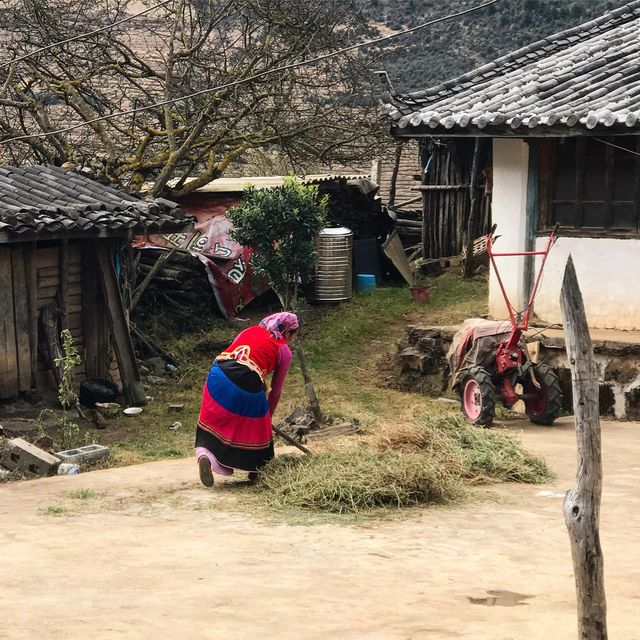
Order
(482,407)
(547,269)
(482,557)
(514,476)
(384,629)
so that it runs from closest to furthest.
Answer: (384,629)
(482,557)
(514,476)
(482,407)
(547,269)

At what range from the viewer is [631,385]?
39.1 ft

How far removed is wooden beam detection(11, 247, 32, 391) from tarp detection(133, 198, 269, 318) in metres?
4.72

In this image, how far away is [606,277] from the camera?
41.9ft

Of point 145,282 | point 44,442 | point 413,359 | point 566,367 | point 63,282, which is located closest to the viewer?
point 44,442

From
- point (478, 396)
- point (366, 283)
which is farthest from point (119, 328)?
point (366, 283)

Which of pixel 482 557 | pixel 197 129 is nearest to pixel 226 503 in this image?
pixel 482 557

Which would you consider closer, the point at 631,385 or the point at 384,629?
the point at 384,629

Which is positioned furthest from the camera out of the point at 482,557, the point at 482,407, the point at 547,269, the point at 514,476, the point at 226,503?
the point at 547,269

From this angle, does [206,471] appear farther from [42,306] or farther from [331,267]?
[331,267]

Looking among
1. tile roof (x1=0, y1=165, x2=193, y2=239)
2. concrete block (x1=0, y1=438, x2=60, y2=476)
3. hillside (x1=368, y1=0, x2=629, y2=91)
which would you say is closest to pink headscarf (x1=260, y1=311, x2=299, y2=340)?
concrete block (x1=0, y1=438, x2=60, y2=476)

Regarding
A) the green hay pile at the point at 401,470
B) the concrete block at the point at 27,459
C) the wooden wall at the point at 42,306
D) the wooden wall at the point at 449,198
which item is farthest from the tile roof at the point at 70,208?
the wooden wall at the point at 449,198

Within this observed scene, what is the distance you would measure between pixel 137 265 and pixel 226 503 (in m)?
9.61

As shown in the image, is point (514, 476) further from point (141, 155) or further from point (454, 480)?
point (141, 155)

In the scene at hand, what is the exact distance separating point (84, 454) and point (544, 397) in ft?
14.9
